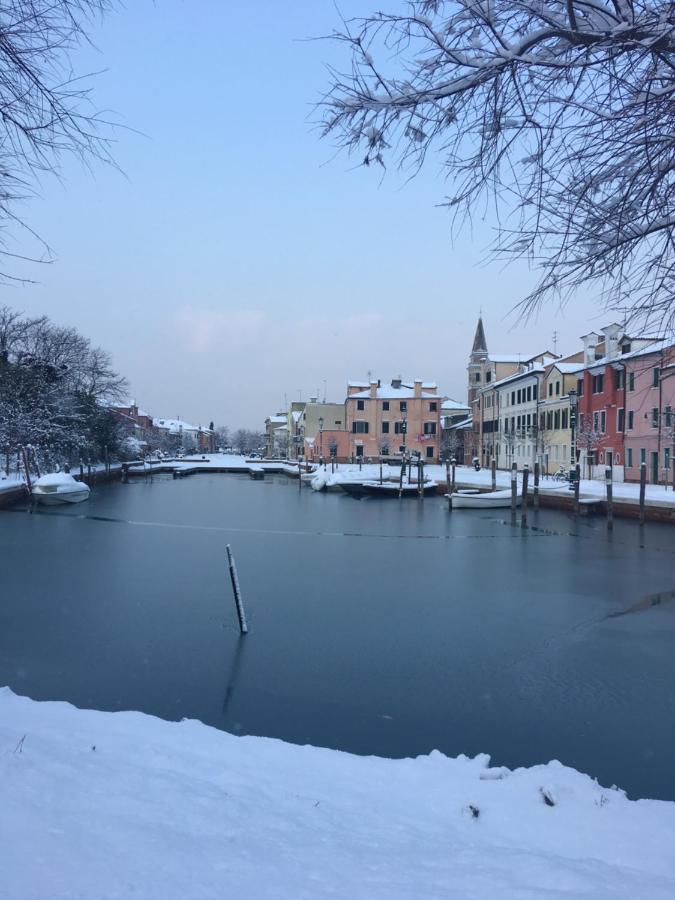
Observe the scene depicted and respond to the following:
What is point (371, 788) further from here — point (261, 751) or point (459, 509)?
point (459, 509)

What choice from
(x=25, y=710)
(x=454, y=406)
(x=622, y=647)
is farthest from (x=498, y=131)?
(x=454, y=406)

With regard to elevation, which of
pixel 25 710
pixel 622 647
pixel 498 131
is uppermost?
pixel 498 131

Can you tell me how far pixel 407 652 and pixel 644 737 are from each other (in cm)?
384

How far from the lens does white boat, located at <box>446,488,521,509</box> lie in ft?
108

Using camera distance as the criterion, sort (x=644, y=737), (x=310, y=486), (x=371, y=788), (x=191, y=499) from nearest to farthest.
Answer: (x=371, y=788), (x=644, y=737), (x=191, y=499), (x=310, y=486)

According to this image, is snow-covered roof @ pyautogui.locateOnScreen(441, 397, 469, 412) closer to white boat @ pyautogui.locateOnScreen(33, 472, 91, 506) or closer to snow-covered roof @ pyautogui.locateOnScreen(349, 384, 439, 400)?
snow-covered roof @ pyautogui.locateOnScreen(349, 384, 439, 400)

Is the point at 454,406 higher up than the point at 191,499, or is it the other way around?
the point at 454,406

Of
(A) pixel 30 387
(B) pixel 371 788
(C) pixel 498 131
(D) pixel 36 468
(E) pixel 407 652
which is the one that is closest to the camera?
(C) pixel 498 131

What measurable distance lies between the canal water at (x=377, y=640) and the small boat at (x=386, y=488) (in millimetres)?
17739

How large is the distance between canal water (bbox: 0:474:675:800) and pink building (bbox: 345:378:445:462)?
45.0 metres

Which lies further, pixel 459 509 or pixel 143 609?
pixel 459 509

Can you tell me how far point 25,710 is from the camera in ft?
19.1

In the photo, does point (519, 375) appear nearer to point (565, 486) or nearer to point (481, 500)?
point (565, 486)

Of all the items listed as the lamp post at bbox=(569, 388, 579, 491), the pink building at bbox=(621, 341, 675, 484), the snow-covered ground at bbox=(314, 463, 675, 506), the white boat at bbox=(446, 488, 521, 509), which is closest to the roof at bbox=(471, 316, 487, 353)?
the snow-covered ground at bbox=(314, 463, 675, 506)
